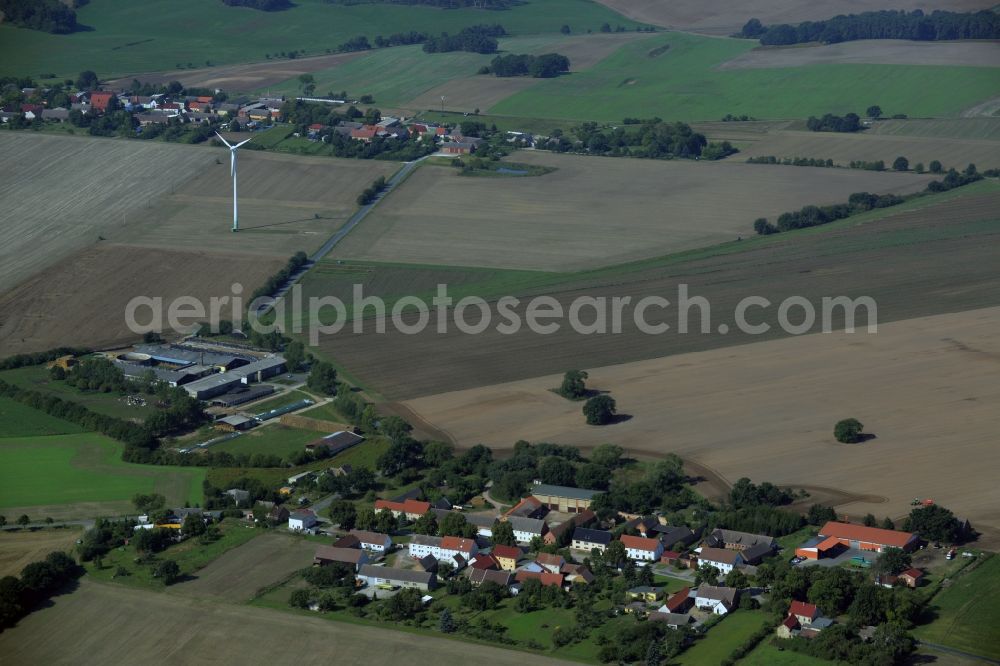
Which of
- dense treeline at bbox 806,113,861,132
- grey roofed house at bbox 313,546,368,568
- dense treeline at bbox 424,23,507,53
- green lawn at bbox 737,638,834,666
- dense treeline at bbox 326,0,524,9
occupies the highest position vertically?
dense treeline at bbox 326,0,524,9

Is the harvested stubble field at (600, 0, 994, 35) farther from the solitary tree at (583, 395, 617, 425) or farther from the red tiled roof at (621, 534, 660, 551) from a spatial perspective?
the red tiled roof at (621, 534, 660, 551)

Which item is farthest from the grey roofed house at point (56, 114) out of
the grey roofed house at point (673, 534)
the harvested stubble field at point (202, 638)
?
the grey roofed house at point (673, 534)

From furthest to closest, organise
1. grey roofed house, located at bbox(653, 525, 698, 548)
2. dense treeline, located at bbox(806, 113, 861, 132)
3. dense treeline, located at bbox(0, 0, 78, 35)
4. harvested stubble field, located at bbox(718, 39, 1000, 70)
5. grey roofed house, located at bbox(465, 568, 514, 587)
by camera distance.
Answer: harvested stubble field, located at bbox(718, 39, 1000, 70) < dense treeline, located at bbox(0, 0, 78, 35) < dense treeline, located at bbox(806, 113, 861, 132) < grey roofed house, located at bbox(653, 525, 698, 548) < grey roofed house, located at bbox(465, 568, 514, 587)

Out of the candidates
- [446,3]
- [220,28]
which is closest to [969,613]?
[220,28]

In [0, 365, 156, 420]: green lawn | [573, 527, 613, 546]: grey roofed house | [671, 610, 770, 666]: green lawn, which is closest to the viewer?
[671, 610, 770, 666]: green lawn

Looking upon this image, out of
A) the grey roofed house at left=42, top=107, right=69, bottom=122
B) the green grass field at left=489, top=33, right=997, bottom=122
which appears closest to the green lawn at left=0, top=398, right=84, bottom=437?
the grey roofed house at left=42, top=107, right=69, bottom=122

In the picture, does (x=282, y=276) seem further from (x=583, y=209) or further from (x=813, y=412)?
(x=813, y=412)
